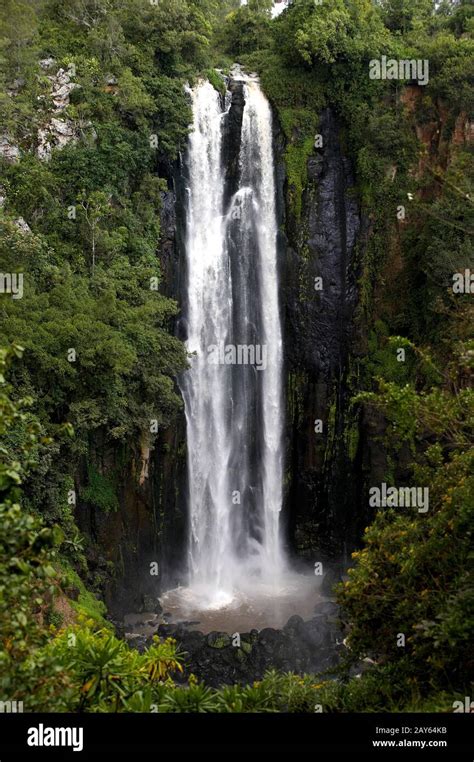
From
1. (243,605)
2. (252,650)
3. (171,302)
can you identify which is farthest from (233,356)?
(252,650)

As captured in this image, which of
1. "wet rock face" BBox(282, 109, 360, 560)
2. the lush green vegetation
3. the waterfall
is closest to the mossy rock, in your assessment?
the lush green vegetation

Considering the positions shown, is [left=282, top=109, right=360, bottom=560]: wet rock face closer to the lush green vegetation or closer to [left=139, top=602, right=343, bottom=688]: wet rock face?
the lush green vegetation

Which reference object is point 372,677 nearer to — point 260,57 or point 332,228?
point 332,228

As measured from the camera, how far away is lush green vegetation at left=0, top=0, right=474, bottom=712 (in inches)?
310

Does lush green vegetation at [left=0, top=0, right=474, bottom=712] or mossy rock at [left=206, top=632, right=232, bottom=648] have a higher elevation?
lush green vegetation at [left=0, top=0, right=474, bottom=712]

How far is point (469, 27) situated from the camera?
22.9 meters

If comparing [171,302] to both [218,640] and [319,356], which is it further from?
[218,640]

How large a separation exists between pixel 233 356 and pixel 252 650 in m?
9.02

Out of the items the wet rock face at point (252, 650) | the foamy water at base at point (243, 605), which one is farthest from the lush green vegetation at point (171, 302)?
the foamy water at base at point (243, 605)

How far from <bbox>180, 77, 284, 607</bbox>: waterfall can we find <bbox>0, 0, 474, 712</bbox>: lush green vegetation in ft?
3.82

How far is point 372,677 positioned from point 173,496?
39.3ft

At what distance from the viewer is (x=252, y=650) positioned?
1641cm

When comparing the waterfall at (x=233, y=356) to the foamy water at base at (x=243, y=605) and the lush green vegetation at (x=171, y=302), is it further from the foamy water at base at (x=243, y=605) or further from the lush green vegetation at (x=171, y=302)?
the lush green vegetation at (x=171, y=302)

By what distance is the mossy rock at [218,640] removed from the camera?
1628cm
